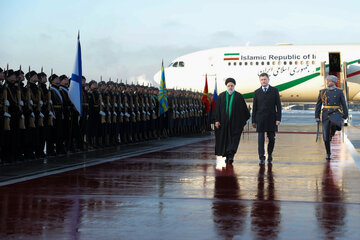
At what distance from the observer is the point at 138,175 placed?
9922mm

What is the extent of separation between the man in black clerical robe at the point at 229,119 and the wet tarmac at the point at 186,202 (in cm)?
49

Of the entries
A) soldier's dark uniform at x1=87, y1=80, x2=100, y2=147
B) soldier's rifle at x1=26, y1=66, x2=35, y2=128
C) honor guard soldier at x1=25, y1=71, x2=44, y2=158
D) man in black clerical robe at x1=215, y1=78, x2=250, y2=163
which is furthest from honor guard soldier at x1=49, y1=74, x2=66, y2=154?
man in black clerical robe at x1=215, y1=78, x2=250, y2=163

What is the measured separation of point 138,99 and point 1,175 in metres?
8.92

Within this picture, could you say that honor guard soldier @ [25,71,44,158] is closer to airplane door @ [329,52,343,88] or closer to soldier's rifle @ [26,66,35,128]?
soldier's rifle @ [26,66,35,128]

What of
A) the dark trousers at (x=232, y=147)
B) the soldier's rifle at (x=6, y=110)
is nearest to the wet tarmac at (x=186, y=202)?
the dark trousers at (x=232, y=147)

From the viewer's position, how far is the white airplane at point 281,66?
34.7 metres

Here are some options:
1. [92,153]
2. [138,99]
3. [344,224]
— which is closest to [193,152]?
[92,153]

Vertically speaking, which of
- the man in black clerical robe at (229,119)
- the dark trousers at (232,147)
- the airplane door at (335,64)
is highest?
the airplane door at (335,64)

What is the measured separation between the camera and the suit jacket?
1234 cm

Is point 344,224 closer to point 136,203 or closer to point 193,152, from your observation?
point 136,203

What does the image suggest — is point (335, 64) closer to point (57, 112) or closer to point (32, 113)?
point (57, 112)

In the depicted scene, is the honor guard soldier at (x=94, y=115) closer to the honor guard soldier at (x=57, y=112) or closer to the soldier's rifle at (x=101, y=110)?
the soldier's rifle at (x=101, y=110)

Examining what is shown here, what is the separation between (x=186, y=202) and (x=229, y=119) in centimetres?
515

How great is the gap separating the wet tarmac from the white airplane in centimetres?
2333
